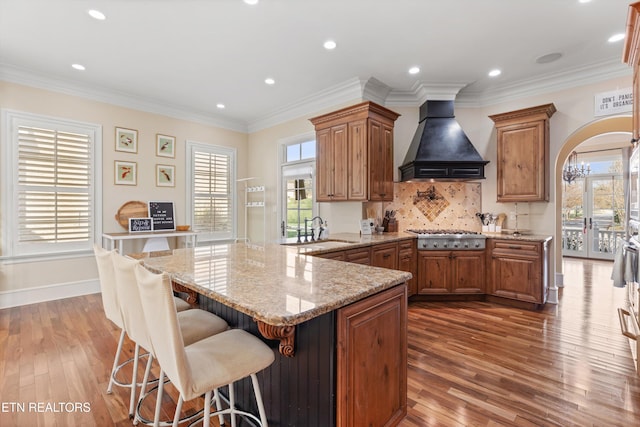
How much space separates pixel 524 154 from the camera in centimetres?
399

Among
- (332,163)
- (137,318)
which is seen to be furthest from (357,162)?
(137,318)

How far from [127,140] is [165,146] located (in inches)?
22.4

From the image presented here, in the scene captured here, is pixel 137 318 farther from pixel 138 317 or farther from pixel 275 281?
pixel 275 281

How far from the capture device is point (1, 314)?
354cm

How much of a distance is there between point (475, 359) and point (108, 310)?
280cm

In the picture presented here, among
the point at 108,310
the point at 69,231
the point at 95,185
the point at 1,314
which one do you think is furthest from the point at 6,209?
the point at 108,310

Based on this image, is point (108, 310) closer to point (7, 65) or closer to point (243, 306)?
point (243, 306)

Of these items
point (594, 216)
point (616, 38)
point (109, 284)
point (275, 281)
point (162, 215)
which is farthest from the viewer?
point (594, 216)

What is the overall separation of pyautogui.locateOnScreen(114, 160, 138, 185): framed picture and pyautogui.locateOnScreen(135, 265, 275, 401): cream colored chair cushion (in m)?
4.21

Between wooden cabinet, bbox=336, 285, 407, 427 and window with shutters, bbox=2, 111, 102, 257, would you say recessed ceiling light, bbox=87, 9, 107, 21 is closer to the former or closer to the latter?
window with shutters, bbox=2, 111, 102, 257

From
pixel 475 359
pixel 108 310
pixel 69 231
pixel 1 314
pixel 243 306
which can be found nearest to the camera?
pixel 243 306

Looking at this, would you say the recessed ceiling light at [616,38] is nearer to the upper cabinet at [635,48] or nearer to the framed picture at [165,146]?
the upper cabinet at [635,48]

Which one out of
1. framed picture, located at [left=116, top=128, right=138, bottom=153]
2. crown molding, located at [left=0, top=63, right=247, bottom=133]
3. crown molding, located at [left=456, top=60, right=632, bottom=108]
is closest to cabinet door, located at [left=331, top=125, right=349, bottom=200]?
crown molding, located at [left=456, top=60, right=632, bottom=108]

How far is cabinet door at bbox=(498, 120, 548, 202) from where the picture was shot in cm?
386
